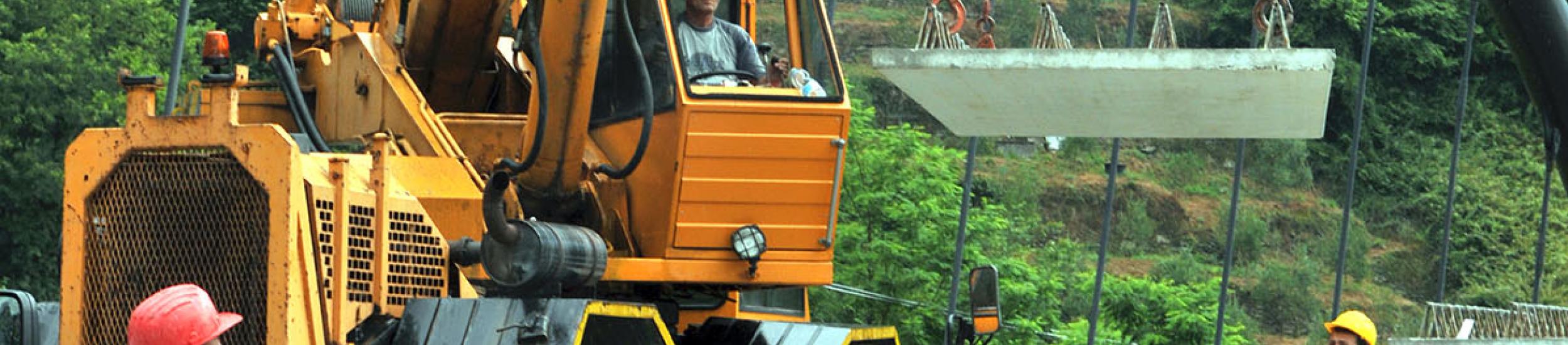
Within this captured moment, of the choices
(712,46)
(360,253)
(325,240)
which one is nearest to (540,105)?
(712,46)

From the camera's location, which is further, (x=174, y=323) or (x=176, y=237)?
(x=176, y=237)

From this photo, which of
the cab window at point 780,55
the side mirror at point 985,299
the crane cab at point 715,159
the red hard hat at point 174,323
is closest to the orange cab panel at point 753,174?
the crane cab at point 715,159

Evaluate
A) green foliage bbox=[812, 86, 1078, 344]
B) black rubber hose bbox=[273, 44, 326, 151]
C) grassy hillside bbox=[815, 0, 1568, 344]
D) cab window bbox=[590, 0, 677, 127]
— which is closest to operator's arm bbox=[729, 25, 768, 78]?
cab window bbox=[590, 0, 677, 127]

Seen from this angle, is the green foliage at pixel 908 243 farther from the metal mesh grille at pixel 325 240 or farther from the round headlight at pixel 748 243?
the metal mesh grille at pixel 325 240

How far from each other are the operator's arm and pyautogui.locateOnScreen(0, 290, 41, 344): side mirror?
313cm

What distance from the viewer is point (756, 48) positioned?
10828 mm

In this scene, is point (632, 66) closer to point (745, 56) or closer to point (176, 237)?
point (745, 56)

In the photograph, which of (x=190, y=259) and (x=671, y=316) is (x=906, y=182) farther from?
(x=190, y=259)

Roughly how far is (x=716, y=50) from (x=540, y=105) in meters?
0.93

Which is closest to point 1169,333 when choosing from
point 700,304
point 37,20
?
point 700,304

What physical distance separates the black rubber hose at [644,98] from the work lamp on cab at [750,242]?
1.69 ft

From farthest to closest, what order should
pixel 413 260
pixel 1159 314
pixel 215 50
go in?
pixel 1159 314, pixel 413 260, pixel 215 50

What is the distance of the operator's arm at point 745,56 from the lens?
10664mm

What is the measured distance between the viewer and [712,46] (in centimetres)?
1053
